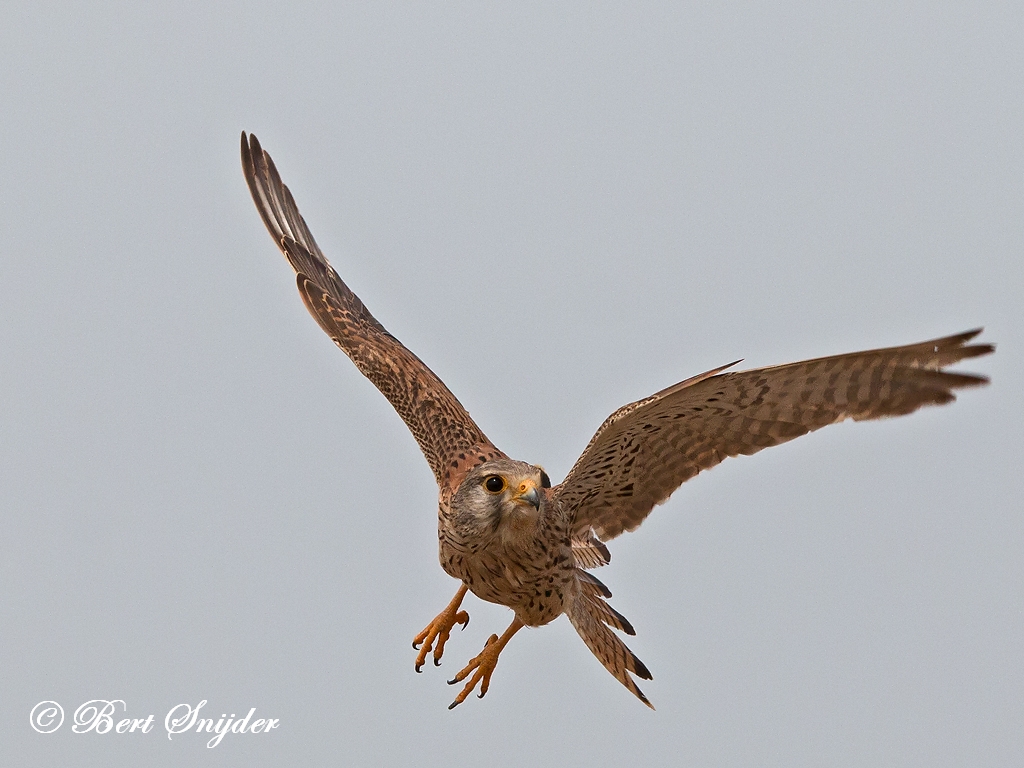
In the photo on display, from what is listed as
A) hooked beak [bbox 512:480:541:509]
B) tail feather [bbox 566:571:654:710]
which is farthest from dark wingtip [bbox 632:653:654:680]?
hooked beak [bbox 512:480:541:509]

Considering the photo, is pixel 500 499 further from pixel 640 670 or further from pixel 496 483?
pixel 640 670

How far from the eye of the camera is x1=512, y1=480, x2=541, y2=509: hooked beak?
23.0ft

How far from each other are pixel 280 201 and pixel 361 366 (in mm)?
1543

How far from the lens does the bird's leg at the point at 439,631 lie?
8.30 metres

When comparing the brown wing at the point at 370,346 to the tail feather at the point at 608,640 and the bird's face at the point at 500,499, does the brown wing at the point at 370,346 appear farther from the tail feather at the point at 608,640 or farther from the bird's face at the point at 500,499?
the tail feather at the point at 608,640

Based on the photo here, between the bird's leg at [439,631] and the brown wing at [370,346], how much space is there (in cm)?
95

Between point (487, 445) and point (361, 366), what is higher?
point (361, 366)

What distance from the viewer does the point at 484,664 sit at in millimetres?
7805

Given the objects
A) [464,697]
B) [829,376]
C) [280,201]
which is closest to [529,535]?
[464,697]

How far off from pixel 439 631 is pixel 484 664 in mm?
597

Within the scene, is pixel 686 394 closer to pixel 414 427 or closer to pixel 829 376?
pixel 829 376

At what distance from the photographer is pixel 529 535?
7.33m

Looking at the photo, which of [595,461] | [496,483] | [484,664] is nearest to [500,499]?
[496,483]

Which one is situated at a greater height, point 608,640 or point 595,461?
point 595,461
